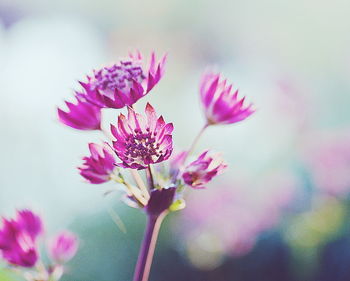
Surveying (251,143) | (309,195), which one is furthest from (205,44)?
(309,195)

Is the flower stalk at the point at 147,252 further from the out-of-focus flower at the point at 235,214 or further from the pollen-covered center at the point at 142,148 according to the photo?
the out-of-focus flower at the point at 235,214

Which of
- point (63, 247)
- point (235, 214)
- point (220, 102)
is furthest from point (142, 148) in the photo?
point (235, 214)

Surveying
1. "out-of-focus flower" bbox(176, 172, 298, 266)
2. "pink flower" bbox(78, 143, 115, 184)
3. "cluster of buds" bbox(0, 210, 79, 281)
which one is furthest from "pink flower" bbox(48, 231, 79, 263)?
"out-of-focus flower" bbox(176, 172, 298, 266)

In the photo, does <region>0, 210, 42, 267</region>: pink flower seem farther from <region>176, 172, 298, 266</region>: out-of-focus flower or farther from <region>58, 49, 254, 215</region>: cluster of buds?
<region>176, 172, 298, 266</region>: out-of-focus flower

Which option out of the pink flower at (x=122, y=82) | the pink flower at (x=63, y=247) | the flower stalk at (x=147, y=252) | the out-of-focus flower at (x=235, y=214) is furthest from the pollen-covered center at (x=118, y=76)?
the out-of-focus flower at (x=235, y=214)

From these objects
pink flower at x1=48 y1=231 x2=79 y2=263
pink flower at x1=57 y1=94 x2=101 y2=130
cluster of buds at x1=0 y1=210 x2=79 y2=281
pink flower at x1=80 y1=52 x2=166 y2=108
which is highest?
pink flower at x1=80 y1=52 x2=166 y2=108

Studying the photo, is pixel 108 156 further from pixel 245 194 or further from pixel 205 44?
pixel 205 44

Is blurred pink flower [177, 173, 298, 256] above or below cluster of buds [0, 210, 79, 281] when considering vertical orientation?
below
